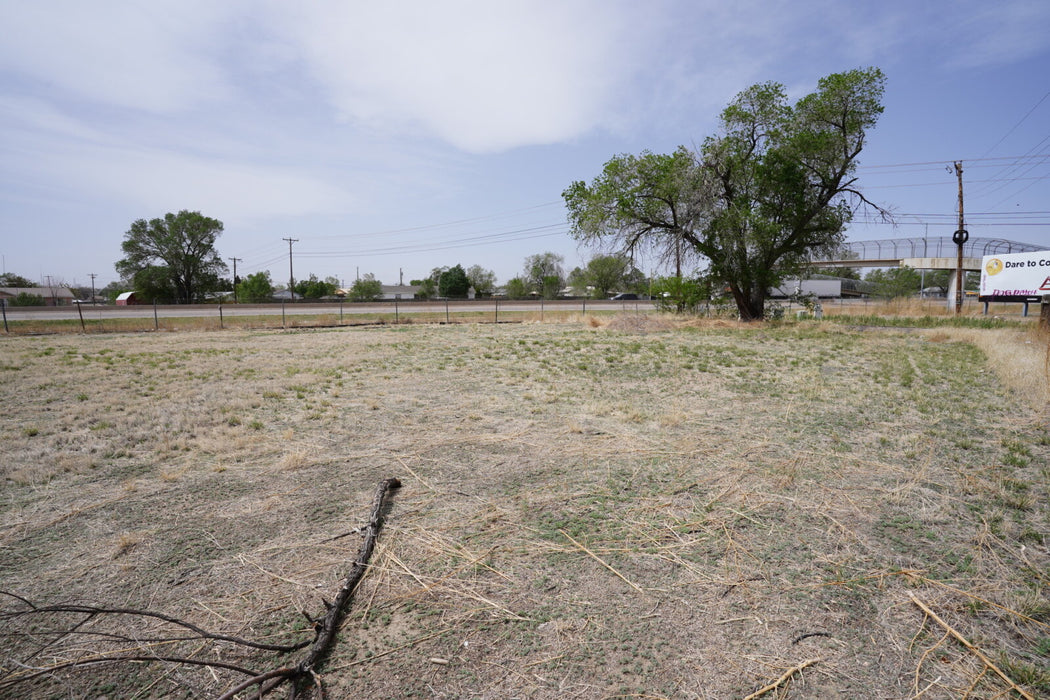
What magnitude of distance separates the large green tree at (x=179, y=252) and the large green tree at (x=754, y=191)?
7295cm

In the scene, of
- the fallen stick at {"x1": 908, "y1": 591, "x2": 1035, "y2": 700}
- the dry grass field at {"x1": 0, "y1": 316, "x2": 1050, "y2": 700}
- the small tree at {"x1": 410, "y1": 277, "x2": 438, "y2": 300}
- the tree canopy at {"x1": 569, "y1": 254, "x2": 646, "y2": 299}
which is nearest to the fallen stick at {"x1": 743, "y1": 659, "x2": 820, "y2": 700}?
the dry grass field at {"x1": 0, "y1": 316, "x2": 1050, "y2": 700}

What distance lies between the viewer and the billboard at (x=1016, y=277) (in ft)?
60.2

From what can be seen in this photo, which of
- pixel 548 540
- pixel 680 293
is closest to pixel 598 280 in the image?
pixel 680 293

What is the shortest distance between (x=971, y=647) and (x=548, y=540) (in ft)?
7.60

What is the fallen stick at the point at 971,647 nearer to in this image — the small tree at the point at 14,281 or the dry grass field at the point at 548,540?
the dry grass field at the point at 548,540

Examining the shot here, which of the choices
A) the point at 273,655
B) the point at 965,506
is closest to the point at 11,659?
the point at 273,655

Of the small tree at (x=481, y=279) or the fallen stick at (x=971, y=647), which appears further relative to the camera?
the small tree at (x=481, y=279)

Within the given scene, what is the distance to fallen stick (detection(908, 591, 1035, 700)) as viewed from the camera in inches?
90.6

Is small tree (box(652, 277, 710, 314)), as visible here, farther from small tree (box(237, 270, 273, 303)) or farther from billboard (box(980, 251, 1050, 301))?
small tree (box(237, 270, 273, 303))

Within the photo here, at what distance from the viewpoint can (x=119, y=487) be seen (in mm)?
4598

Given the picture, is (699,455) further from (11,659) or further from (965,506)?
(11,659)

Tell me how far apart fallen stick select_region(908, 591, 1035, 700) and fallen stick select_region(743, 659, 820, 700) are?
786 mm

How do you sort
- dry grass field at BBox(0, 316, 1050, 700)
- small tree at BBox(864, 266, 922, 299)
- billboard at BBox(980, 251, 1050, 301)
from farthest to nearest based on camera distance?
small tree at BBox(864, 266, 922, 299) → billboard at BBox(980, 251, 1050, 301) → dry grass field at BBox(0, 316, 1050, 700)

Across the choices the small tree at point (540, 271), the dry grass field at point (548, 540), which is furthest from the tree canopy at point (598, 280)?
the dry grass field at point (548, 540)
